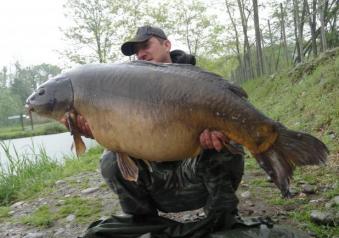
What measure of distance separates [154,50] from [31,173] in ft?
13.4

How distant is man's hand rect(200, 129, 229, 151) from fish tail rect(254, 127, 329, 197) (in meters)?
0.19

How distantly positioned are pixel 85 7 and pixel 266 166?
1898cm

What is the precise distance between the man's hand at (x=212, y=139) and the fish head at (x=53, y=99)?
2.38 feet

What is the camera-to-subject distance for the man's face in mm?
2889

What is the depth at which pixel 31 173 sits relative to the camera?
6.26 metres

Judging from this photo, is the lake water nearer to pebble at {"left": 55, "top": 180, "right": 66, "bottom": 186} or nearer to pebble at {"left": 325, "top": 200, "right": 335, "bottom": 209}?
pebble at {"left": 55, "top": 180, "right": 66, "bottom": 186}

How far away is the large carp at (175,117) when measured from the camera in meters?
1.94

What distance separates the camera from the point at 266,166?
77.5 inches

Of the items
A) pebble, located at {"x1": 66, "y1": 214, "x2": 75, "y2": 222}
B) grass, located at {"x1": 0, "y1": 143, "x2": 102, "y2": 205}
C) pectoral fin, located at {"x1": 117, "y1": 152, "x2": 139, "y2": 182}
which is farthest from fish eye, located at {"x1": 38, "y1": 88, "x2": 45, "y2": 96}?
grass, located at {"x1": 0, "y1": 143, "x2": 102, "y2": 205}

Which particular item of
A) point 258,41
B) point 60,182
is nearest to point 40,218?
point 60,182

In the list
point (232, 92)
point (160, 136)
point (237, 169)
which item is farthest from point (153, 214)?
point (232, 92)

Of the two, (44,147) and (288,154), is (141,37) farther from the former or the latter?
(44,147)

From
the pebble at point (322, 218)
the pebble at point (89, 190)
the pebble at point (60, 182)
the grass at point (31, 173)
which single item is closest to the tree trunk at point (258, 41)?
the grass at point (31, 173)

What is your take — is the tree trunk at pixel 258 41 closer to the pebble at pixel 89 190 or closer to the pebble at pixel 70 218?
the pebble at pixel 89 190
